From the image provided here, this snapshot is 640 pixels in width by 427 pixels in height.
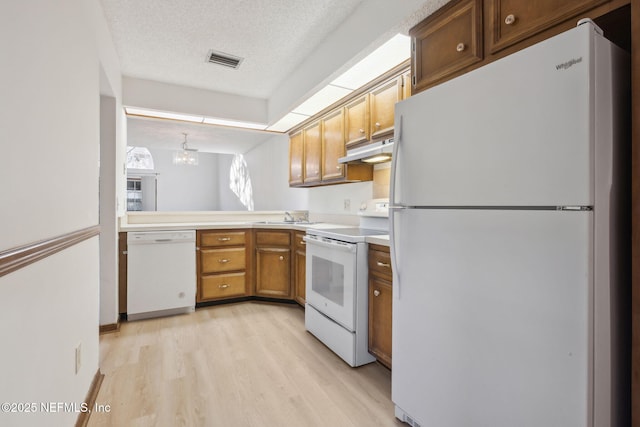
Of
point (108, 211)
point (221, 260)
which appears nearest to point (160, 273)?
point (221, 260)

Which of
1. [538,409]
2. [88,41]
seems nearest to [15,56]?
[88,41]

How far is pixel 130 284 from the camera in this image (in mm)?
3051

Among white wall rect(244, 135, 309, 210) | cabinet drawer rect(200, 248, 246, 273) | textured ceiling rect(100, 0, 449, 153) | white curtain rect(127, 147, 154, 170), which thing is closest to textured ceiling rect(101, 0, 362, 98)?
textured ceiling rect(100, 0, 449, 153)

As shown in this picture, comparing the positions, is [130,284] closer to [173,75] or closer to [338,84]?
[173,75]

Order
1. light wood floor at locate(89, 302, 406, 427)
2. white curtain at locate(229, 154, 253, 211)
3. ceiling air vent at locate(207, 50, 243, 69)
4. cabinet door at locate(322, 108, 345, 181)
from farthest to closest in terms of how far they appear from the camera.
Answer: white curtain at locate(229, 154, 253, 211)
cabinet door at locate(322, 108, 345, 181)
ceiling air vent at locate(207, 50, 243, 69)
light wood floor at locate(89, 302, 406, 427)

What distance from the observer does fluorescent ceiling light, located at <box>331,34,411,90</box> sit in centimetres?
203

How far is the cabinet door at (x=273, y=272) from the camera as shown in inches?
137

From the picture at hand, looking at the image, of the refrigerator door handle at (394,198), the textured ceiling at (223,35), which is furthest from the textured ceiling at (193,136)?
the refrigerator door handle at (394,198)

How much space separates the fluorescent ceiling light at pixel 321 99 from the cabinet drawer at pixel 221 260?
64.3 inches

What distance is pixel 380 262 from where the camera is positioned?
81.0 inches

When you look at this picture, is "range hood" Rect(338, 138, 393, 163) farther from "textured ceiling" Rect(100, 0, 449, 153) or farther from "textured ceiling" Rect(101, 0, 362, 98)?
"textured ceiling" Rect(101, 0, 362, 98)

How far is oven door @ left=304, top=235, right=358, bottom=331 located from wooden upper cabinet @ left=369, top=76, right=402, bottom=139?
907 millimetres

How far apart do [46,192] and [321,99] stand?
7.78ft

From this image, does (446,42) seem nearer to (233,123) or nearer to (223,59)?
(223,59)
